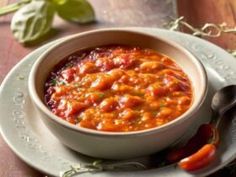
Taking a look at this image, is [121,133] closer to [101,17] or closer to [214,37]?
[214,37]

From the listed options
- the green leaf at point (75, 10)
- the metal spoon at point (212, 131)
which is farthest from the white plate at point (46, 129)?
the green leaf at point (75, 10)

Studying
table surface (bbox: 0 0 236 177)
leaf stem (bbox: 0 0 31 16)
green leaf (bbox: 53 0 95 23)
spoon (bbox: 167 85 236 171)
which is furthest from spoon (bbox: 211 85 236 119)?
leaf stem (bbox: 0 0 31 16)

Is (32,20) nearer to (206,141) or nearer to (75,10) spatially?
(75,10)

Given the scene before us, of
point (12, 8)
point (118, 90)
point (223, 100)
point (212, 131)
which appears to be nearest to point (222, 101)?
point (223, 100)

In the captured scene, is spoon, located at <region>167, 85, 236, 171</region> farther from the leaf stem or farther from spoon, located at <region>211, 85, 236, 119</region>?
the leaf stem

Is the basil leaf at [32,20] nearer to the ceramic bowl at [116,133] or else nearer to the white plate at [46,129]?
the white plate at [46,129]

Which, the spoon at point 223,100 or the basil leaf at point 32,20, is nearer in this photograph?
the spoon at point 223,100

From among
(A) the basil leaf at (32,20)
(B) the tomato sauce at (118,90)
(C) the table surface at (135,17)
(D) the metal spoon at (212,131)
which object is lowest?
(C) the table surface at (135,17)
